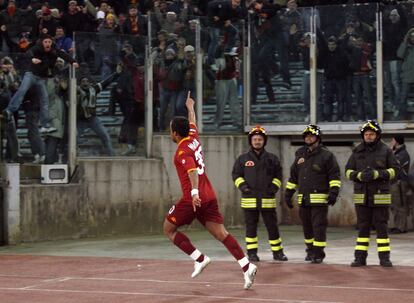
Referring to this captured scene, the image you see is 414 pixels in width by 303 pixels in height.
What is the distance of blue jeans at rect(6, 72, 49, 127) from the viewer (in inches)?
763

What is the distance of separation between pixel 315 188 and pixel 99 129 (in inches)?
242

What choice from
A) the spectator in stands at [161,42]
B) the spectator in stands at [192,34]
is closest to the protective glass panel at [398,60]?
the spectator in stands at [192,34]

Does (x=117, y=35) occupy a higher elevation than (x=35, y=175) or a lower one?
higher

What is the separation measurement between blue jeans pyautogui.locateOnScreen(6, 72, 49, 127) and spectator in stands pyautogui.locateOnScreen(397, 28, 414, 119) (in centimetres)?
668

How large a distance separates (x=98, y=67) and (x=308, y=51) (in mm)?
4259

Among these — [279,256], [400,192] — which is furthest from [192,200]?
[400,192]

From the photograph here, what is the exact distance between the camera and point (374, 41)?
68.6 feet

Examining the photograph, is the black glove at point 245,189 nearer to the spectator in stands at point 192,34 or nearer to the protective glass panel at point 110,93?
the protective glass panel at point 110,93

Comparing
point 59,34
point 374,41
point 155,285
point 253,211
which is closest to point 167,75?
point 59,34

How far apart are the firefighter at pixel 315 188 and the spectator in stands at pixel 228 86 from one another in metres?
6.64

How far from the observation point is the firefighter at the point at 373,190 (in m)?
14.6

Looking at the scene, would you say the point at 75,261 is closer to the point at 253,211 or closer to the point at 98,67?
the point at 253,211

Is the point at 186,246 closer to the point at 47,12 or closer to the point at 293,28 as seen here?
the point at 293,28

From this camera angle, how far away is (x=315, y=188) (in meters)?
15.3
